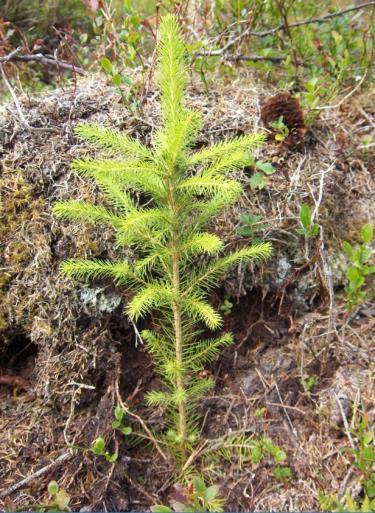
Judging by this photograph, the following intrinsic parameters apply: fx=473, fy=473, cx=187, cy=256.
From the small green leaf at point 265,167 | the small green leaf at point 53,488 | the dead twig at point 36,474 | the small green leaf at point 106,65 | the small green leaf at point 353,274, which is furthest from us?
the small green leaf at point 106,65

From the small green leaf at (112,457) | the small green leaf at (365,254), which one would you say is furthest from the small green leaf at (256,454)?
the small green leaf at (365,254)

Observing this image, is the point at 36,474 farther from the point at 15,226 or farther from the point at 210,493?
the point at 15,226

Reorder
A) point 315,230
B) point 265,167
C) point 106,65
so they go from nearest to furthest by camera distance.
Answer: point 315,230
point 265,167
point 106,65

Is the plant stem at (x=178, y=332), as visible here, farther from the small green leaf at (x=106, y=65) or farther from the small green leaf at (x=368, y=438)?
the small green leaf at (x=106, y=65)

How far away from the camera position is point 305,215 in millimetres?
2176

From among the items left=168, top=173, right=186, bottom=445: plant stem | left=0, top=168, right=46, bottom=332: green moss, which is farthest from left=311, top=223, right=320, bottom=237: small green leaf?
left=0, top=168, right=46, bottom=332: green moss

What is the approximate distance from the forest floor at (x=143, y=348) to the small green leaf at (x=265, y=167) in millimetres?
113

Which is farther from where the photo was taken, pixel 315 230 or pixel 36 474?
pixel 315 230

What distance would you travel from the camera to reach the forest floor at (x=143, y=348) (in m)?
2.01

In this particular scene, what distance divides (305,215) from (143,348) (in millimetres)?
1004

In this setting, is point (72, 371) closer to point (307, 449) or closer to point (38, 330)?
point (38, 330)

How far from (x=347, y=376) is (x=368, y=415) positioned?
0.66 feet

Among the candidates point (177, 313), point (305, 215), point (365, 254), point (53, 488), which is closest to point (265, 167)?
point (305, 215)

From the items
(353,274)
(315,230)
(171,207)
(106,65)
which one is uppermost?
(106,65)
